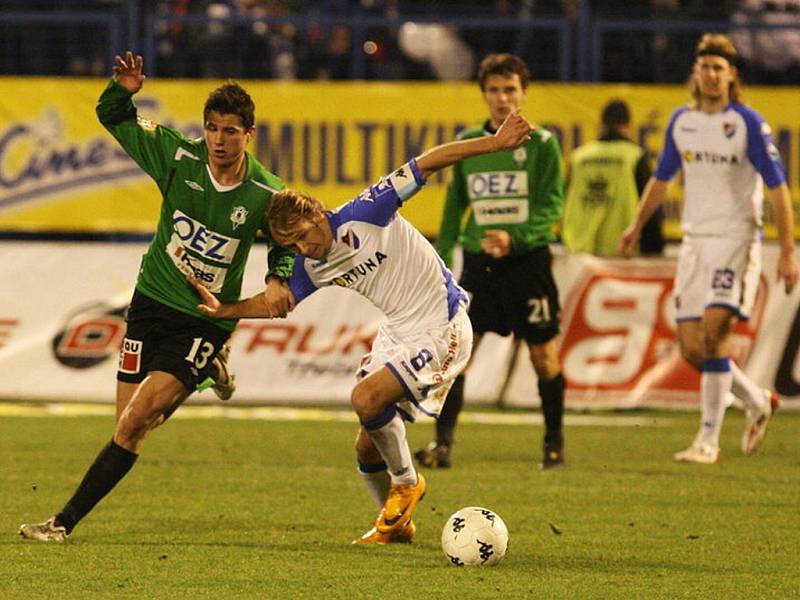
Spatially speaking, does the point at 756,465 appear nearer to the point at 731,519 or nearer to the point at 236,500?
the point at 731,519

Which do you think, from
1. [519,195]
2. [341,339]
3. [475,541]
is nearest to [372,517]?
[475,541]

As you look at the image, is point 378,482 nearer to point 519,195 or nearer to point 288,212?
point 288,212

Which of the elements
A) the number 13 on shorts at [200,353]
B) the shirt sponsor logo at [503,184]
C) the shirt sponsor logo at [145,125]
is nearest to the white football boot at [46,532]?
the number 13 on shorts at [200,353]

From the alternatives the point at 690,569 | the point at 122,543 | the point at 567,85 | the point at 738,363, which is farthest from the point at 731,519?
the point at 567,85

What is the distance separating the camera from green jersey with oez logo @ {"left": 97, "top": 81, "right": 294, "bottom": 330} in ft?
25.3

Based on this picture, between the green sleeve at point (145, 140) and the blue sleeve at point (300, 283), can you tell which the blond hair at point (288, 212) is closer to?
the blue sleeve at point (300, 283)

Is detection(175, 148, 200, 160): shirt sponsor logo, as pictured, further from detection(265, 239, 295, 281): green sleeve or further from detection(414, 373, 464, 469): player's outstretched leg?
detection(414, 373, 464, 469): player's outstretched leg

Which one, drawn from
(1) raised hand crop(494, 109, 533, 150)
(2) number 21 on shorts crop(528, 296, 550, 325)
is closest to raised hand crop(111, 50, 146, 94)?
(1) raised hand crop(494, 109, 533, 150)

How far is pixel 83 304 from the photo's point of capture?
13930 millimetres

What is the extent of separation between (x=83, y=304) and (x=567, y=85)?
14.5 ft

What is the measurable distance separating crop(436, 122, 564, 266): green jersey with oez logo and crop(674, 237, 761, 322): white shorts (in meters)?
0.99

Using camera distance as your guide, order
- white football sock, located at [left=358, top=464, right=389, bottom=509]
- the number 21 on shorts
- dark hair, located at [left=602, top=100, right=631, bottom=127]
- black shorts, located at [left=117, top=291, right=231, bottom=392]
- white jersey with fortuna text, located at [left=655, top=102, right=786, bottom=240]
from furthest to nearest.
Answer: dark hair, located at [left=602, top=100, right=631, bottom=127] → white jersey with fortuna text, located at [left=655, top=102, right=786, bottom=240] → the number 21 on shorts → white football sock, located at [left=358, top=464, right=389, bottom=509] → black shorts, located at [left=117, top=291, right=231, bottom=392]

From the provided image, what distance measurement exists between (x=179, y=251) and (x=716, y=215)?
4113 mm

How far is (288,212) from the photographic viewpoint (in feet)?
23.2
